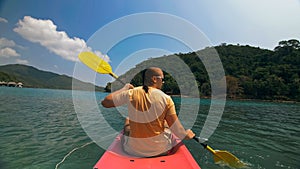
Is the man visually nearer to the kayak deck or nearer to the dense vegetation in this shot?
the kayak deck

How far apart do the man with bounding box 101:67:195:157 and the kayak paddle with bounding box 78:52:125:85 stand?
2.13 metres

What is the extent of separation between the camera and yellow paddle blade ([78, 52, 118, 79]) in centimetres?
460

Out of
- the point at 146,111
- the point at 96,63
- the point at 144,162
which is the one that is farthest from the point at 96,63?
the point at 144,162

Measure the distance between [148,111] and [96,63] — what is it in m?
2.71

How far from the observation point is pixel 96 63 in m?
4.73

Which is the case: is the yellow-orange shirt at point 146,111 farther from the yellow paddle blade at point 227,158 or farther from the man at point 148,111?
the yellow paddle blade at point 227,158

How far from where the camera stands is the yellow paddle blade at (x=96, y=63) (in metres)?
4.60

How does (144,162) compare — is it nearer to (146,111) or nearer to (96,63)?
(146,111)

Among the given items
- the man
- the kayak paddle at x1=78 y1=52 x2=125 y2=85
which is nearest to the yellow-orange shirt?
the man

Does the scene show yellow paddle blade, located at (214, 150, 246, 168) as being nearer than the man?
No

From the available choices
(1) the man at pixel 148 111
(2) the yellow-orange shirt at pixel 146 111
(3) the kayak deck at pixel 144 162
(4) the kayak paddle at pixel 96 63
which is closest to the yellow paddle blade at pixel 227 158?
(3) the kayak deck at pixel 144 162

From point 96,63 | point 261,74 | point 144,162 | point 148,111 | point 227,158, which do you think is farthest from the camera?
point 261,74

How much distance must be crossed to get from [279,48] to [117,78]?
250ft

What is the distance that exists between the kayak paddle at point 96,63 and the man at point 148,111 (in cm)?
213
